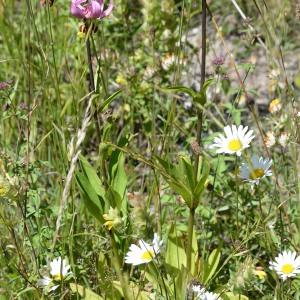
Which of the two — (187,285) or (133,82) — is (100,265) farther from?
(133,82)

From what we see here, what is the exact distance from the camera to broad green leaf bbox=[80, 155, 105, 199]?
5.18 feet

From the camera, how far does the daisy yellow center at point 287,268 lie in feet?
4.46

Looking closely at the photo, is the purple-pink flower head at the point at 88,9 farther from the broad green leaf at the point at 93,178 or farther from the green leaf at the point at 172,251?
the green leaf at the point at 172,251

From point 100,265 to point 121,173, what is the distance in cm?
23

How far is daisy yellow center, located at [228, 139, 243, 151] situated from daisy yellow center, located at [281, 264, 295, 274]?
0.93 feet

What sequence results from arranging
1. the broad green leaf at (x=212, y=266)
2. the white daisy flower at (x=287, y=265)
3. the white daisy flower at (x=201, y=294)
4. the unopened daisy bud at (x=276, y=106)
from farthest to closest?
the unopened daisy bud at (x=276, y=106) < the broad green leaf at (x=212, y=266) < the white daisy flower at (x=287, y=265) < the white daisy flower at (x=201, y=294)

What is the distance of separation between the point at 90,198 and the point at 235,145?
1.19 feet

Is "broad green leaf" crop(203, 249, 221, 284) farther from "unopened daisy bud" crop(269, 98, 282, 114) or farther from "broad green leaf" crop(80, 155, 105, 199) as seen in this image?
"unopened daisy bud" crop(269, 98, 282, 114)

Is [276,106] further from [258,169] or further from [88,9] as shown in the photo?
[88,9]

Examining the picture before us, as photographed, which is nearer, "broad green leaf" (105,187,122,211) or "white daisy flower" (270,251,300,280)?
"white daisy flower" (270,251,300,280)

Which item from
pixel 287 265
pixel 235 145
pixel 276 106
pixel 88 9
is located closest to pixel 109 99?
pixel 88 9

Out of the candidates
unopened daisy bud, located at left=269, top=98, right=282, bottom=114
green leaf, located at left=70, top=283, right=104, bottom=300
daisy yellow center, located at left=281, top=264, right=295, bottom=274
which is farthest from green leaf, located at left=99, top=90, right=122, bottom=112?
unopened daisy bud, located at left=269, top=98, right=282, bottom=114

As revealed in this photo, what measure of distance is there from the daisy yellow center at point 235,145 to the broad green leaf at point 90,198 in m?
0.34

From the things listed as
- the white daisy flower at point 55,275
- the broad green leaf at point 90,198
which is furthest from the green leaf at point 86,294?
the broad green leaf at point 90,198
